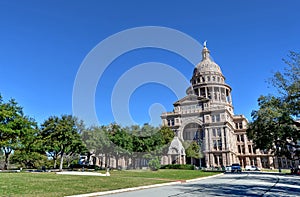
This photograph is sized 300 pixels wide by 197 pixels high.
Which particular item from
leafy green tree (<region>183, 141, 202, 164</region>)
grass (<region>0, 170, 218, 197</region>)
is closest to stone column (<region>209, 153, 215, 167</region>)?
leafy green tree (<region>183, 141, 202, 164</region>)

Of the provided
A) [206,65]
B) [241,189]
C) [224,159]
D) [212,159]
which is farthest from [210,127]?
[241,189]

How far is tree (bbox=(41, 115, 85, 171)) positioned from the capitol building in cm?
2283

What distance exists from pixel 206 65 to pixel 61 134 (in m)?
61.7

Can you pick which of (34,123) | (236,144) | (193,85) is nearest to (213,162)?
(236,144)

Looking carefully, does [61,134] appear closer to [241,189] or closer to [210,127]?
[241,189]

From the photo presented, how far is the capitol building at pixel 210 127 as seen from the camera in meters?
65.3

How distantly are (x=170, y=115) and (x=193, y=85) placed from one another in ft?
56.8

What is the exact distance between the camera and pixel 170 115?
244ft

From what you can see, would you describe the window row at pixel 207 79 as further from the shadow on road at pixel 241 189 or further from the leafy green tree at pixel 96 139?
the shadow on road at pixel 241 189

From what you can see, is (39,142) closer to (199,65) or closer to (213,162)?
(213,162)

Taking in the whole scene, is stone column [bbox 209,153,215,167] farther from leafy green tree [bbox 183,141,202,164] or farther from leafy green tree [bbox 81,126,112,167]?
leafy green tree [bbox 81,126,112,167]

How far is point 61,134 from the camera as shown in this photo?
41031mm

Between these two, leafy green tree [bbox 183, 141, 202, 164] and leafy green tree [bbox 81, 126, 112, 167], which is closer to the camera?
leafy green tree [bbox 81, 126, 112, 167]

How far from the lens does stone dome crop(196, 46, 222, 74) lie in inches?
3397
